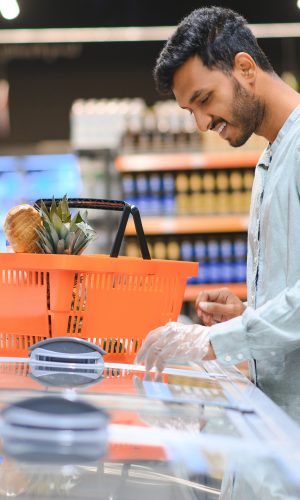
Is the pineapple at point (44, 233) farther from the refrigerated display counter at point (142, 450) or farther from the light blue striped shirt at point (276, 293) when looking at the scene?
the refrigerated display counter at point (142, 450)

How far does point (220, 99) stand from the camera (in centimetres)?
176

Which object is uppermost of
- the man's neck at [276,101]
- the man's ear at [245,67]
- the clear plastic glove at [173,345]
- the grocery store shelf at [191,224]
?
the man's ear at [245,67]

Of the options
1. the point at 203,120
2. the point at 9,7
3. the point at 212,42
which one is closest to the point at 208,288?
the point at 9,7

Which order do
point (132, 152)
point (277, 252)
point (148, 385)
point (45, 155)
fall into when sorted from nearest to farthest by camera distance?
→ 1. point (148, 385)
2. point (277, 252)
3. point (132, 152)
4. point (45, 155)

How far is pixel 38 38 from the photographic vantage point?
618 centimetres

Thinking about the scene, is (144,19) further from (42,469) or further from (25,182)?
(42,469)

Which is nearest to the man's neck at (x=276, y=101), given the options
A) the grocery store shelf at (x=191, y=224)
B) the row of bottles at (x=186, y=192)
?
the grocery store shelf at (x=191, y=224)

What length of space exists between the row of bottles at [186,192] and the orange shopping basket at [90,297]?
3585mm

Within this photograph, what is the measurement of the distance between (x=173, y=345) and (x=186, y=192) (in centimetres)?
397

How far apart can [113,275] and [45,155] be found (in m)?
4.31

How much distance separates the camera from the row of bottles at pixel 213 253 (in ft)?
17.2

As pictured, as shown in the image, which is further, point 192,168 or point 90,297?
point 192,168

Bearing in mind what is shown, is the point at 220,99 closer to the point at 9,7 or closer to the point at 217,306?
the point at 217,306

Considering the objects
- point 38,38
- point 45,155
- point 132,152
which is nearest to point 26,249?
point 132,152
